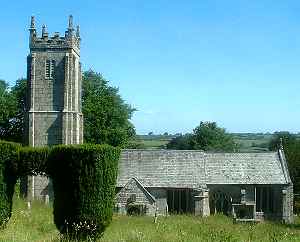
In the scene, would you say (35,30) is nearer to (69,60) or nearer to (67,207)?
(69,60)

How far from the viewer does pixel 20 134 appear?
6438 cm

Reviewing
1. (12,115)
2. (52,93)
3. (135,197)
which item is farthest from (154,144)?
(135,197)

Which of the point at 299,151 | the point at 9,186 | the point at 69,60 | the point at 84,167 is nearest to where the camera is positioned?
the point at 84,167

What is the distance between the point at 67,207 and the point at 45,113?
3095cm

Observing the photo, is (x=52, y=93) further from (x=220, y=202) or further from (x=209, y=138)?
(x=209, y=138)

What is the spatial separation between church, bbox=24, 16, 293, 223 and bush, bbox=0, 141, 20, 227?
26221 millimetres

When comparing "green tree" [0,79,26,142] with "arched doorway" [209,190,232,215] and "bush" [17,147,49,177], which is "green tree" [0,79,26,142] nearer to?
"arched doorway" [209,190,232,215]

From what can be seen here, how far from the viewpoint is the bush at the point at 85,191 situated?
798 inches

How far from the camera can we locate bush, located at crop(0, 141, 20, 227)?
2286 cm

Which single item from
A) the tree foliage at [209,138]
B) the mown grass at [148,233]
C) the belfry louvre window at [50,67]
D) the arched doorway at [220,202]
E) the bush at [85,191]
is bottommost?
the arched doorway at [220,202]

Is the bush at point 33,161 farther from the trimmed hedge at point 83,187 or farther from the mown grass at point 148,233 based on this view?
the mown grass at point 148,233

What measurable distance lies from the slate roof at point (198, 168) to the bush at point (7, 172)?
1054 inches

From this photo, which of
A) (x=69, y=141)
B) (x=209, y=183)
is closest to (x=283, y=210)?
(x=209, y=183)

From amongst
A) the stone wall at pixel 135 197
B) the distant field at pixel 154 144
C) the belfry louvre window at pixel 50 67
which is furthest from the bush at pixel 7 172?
the distant field at pixel 154 144
